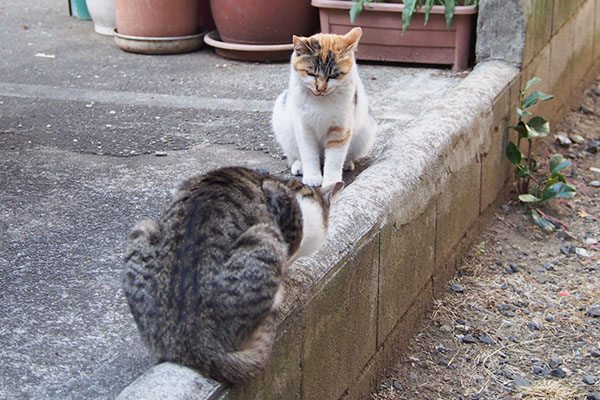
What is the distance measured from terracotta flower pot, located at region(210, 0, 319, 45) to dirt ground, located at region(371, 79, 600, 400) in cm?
235

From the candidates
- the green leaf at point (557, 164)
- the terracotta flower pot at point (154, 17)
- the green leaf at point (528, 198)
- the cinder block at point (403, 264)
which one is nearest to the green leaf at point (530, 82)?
the green leaf at point (557, 164)

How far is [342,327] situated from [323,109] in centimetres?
127

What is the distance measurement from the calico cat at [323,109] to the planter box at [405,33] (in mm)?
2109

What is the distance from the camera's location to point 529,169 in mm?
5465

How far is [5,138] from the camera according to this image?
474 centimetres

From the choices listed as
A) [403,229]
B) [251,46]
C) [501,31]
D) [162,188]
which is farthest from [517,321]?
[251,46]

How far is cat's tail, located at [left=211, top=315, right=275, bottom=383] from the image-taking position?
6.86ft

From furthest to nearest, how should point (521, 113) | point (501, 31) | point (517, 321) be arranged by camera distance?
point (501, 31), point (521, 113), point (517, 321)

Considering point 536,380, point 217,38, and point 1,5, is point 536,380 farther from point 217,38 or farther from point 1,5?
point 1,5

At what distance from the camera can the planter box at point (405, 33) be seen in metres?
6.00

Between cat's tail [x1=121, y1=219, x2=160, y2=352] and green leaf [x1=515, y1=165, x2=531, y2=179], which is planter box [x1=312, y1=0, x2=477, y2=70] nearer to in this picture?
green leaf [x1=515, y1=165, x2=531, y2=179]

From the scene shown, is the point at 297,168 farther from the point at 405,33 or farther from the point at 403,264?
the point at 405,33

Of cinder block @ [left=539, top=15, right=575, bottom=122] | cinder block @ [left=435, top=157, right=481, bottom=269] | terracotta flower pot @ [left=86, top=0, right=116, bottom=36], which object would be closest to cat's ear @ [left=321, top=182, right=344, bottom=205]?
cinder block @ [left=435, top=157, right=481, bottom=269]

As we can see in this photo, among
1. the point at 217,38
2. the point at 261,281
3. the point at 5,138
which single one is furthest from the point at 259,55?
the point at 261,281
